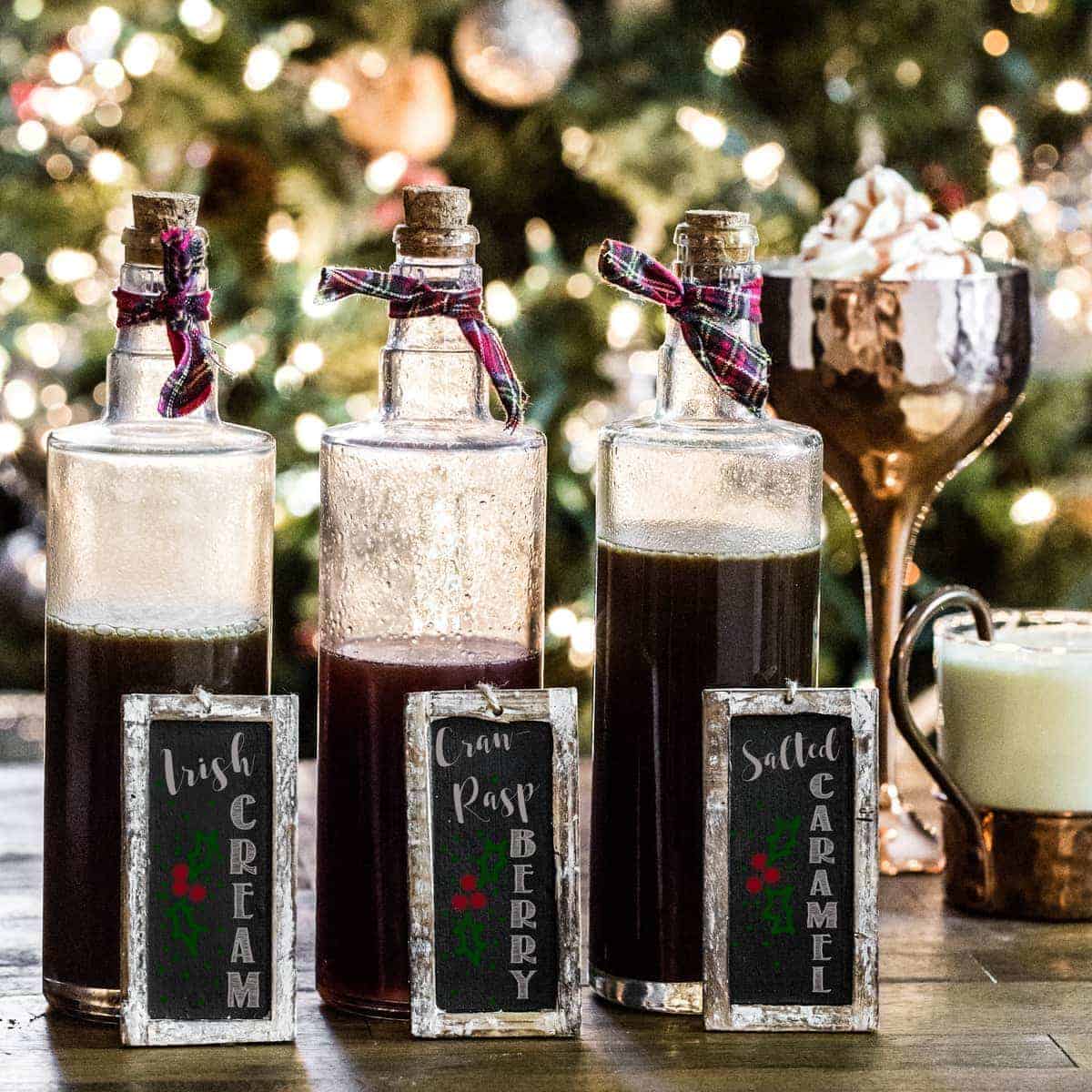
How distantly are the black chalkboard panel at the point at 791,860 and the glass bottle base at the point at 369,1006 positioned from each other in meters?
0.17

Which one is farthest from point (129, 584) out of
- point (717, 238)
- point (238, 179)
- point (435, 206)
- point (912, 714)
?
point (238, 179)

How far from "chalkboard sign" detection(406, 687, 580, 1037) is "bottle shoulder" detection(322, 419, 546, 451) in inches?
4.9

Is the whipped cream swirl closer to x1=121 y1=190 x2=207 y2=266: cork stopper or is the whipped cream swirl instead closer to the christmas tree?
x1=121 y1=190 x2=207 y2=266: cork stopper

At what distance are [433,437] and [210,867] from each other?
9.4 inches

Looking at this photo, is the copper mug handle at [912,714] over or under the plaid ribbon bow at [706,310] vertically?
under

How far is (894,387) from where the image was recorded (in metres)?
1.14

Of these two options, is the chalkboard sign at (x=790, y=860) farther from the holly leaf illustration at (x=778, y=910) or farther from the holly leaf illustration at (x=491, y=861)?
the holly leaf illustration at (x=491, y=861)

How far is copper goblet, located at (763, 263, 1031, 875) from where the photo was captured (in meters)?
1.12

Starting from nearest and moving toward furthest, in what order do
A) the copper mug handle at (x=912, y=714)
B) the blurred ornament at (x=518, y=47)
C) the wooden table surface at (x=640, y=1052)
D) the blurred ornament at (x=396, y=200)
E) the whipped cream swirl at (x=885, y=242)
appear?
the wooden table surface at (x=640, y=1052) → the copper mug handle at (x=912, y=714) → the whipped cream swirl at (x=885, y=242) → the blurred ornament at (x=518, y=47) → the blurred ornament at (x=396, y=200)

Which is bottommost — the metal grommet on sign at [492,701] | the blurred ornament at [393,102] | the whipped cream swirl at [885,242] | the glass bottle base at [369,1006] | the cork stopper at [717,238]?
the glass bottle base at [369,1006]

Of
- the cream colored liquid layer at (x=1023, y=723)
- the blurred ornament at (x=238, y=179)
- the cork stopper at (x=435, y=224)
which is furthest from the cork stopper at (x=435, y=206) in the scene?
the blurred ornament at (x=238, y=179)

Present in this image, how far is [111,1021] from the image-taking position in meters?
0.86

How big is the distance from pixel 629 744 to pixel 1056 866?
1.08 feet

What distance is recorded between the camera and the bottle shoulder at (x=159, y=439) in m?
0.84
